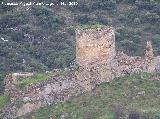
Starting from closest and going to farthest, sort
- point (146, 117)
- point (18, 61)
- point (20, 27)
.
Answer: point (146, 117) < point (18, 61) < point (20, 27)

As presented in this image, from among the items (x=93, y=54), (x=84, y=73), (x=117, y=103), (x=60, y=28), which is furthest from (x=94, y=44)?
(x=60, y=28)

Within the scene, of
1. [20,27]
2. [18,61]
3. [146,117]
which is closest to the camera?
[146,117]

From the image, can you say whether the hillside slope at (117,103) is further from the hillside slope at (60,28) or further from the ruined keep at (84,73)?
the hillside slope at (60,28)

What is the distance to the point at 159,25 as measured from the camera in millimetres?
74750

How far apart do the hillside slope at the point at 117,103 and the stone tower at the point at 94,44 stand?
4.82ft

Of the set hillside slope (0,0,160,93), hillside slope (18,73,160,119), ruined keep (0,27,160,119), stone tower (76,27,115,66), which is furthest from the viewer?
hillside slope (0,0,160,93)

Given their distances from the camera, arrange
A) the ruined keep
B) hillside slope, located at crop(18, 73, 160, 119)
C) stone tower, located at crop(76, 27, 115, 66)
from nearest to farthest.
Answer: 1. hillside slope, located at crop(18, 73, 160, 119)
2. the ruined keep
3. stone tower, located at crop(76, 27, 115, 66)

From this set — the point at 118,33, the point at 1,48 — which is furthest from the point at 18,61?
the point at 118,33

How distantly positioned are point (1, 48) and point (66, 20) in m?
6.61

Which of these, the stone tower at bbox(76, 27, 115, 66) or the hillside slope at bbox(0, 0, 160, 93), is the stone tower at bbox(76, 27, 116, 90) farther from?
the hillside slope at bbox(0, 0, 160, 93)

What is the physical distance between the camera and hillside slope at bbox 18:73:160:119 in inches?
2114

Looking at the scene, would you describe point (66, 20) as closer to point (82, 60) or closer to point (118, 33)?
point (118, 33)

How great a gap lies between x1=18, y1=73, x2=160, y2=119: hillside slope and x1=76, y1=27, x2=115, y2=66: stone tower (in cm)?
147

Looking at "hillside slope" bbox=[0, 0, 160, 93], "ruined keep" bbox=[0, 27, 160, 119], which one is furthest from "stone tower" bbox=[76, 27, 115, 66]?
"hillside slope" bbox=[0, 0, 160, 93]
